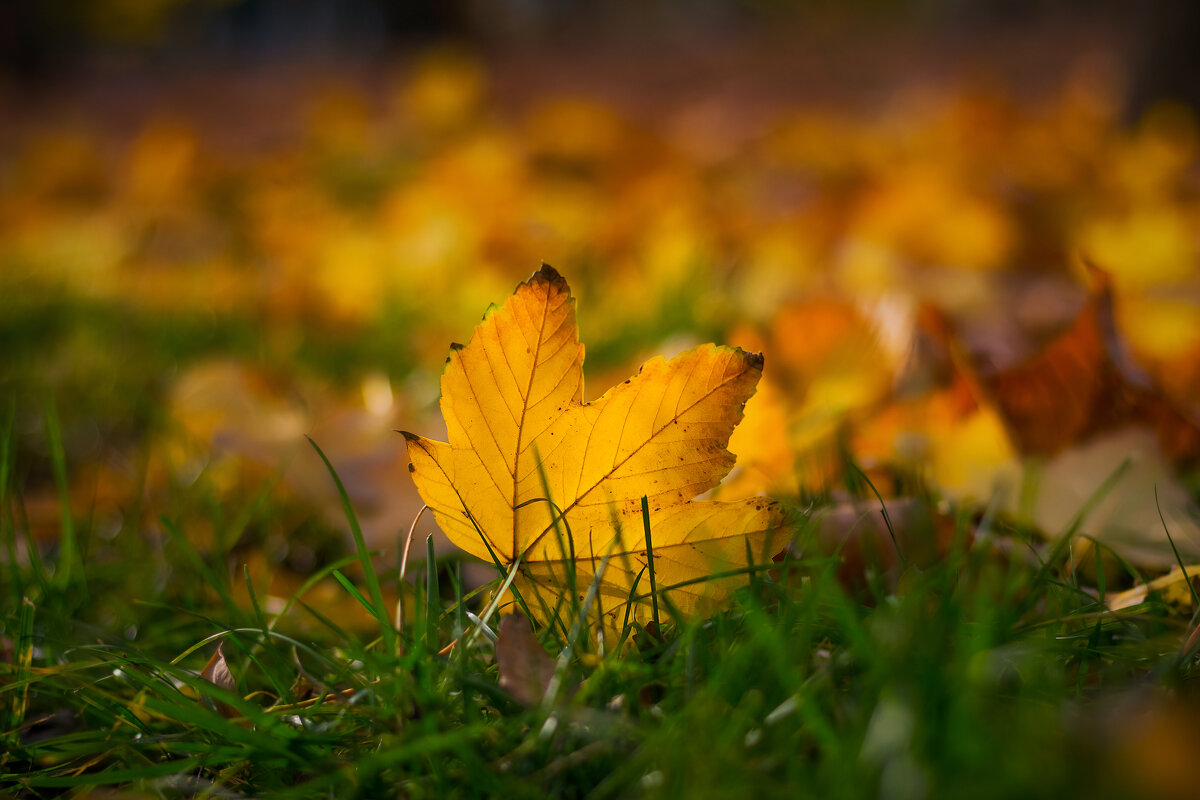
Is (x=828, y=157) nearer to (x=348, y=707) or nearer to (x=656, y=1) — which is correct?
(x=348, y=707)

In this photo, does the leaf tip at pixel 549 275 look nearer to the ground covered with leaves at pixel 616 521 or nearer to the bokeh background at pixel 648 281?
the ground covered with leaves at pixel 616 521

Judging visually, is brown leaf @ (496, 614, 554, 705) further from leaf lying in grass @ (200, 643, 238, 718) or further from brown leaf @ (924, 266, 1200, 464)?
brown leaf @ (924, 266, 1200, 464)

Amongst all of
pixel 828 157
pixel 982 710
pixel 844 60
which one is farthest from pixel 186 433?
pixel 844 60

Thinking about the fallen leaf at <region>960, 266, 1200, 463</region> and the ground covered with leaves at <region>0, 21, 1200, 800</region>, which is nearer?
the ground covered with leaves at <region>0, 21, 1200, 800</region>

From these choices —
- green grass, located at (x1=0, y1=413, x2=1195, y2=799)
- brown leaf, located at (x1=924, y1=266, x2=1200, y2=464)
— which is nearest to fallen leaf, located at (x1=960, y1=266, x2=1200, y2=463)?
brown leaf, located at (x1=924, y1=266, x2=1200, y2=464)

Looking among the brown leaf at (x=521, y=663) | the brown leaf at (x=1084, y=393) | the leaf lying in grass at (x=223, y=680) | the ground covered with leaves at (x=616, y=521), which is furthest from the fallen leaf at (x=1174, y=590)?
the leaf lying in grass at (x=223, y=680)

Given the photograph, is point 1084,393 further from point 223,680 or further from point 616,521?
point 223,680
